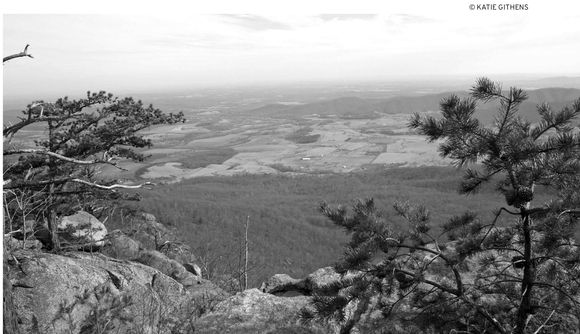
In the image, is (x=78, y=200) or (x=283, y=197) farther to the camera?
(x=283, y=197)

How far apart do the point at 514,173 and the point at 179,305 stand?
4.64 metres

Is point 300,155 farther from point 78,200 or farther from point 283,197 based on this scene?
point 78,200

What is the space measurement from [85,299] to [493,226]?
4.48m

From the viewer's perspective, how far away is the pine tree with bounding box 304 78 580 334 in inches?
105

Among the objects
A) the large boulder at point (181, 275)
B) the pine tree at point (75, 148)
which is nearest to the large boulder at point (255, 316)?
the large boulder at point (181, 275)

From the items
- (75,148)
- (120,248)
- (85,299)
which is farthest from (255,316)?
(120,248)

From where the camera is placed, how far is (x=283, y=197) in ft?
146

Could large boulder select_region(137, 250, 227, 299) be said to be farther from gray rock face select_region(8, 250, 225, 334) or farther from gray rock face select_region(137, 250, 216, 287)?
gray rock face select_region(8, 250, 225, 334)

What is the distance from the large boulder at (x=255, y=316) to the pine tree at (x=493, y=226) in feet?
3.57

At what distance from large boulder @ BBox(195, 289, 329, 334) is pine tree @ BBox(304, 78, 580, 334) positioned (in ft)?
3.57

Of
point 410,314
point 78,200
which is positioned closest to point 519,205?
point 410,314

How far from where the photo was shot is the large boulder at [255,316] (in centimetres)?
420

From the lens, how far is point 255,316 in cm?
450

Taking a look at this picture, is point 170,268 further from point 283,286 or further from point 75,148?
point 75,148
